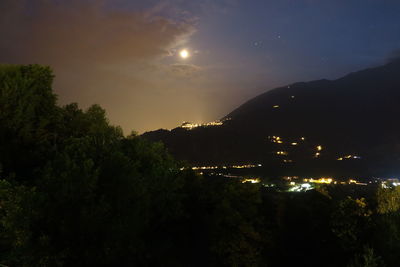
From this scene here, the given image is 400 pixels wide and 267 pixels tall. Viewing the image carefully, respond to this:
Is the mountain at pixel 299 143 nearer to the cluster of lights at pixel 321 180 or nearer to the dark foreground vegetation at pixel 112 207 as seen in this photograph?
the cluster of lights at pixel 321 180

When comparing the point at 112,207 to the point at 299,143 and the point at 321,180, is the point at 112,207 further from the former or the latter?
the point at 299,143

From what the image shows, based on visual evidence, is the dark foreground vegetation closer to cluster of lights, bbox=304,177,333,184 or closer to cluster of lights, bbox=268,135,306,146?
cluster of lights, bbox=304,177,333,184

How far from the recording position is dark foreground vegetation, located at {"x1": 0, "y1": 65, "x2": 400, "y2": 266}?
41.7 feet

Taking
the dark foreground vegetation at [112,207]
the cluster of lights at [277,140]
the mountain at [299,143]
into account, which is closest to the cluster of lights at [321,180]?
the mountain at [299,143]

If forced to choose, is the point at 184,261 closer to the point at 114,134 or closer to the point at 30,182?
the point at 114,134

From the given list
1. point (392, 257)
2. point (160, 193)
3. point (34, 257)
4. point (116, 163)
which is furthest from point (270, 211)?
point (34, 257)

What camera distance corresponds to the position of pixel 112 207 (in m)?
14.5

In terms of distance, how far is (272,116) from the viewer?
199 meters

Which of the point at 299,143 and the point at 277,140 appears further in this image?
the point at 277,140

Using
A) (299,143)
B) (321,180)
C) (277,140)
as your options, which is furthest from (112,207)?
(299,143)

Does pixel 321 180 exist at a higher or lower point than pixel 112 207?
lower

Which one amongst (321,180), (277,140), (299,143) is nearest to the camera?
(321,180)

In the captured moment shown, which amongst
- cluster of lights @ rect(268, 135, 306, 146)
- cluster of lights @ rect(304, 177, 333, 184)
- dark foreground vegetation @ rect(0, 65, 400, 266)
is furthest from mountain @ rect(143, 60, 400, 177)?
dark foreground vegetation @ rect(0, 65, 400, 266)

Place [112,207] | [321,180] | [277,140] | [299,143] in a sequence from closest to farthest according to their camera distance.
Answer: [112,207]
[321,180]
[299,143]
[277,140]
